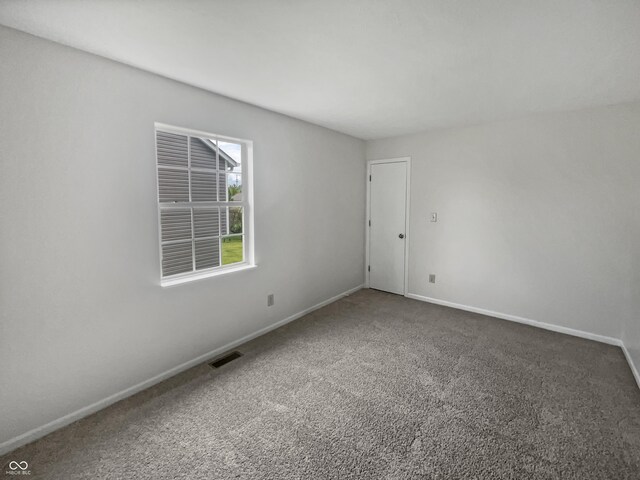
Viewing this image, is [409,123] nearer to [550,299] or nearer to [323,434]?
[550,299]

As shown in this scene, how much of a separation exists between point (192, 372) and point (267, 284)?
1.11 metres

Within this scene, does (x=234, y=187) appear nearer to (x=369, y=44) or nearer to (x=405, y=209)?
(x=369, y=44)

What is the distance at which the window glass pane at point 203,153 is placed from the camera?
9.20ft

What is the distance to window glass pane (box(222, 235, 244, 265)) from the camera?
3.13 metres

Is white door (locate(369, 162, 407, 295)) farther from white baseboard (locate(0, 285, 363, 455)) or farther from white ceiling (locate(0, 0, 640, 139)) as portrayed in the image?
white baseboard (locate(0, 285, 363, 455))

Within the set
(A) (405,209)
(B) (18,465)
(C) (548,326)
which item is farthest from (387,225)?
(B) (18,465)

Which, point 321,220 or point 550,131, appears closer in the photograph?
point 550,131

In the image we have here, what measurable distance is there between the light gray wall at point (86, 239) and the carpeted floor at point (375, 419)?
28 cm

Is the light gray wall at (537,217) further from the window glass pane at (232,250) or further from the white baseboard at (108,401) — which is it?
the white baseboard at (108,401)

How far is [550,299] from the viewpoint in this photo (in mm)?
3416

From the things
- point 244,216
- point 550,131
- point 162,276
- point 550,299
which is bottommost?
point 550,299

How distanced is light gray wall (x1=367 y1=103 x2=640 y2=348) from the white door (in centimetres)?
20

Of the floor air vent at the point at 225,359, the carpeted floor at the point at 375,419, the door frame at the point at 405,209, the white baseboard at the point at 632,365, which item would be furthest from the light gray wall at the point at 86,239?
the white baseboard at the point at 632,365

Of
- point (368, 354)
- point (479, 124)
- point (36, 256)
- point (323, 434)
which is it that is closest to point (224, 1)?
point (36, 256)
